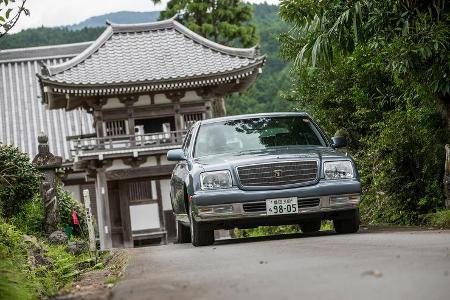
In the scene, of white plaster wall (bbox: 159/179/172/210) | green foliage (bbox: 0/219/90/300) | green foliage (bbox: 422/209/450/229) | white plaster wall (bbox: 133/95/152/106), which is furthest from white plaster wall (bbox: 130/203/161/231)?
green foliage (bbox: 422/209/450/229)

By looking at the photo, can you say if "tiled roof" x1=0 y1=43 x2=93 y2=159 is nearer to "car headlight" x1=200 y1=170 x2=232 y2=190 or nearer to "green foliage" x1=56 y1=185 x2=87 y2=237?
"green foliage" x1=56 y1=185 x2=87 y2=237

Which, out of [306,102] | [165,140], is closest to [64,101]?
[165,140]

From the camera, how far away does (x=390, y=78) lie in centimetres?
1772

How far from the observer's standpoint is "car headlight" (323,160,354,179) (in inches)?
443

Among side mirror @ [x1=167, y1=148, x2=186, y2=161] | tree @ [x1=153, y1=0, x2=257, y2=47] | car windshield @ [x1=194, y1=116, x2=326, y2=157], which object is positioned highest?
tree @ [x1=153, y1=0, x2=257, y2=47]

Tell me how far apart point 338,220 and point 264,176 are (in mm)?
1505

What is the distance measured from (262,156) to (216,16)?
31331 millimetres

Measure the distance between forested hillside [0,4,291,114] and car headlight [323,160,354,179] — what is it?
44022 millimetres

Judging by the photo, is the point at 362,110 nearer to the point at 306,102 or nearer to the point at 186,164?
the point at 306,102

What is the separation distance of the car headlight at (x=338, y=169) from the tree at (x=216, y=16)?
30.2 metres

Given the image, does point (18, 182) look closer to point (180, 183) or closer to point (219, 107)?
point (180, 183)

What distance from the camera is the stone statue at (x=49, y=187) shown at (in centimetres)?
2100

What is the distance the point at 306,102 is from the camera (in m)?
20.8

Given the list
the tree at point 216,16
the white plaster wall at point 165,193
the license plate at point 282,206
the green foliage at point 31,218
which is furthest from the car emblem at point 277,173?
the tree at point 216,16
